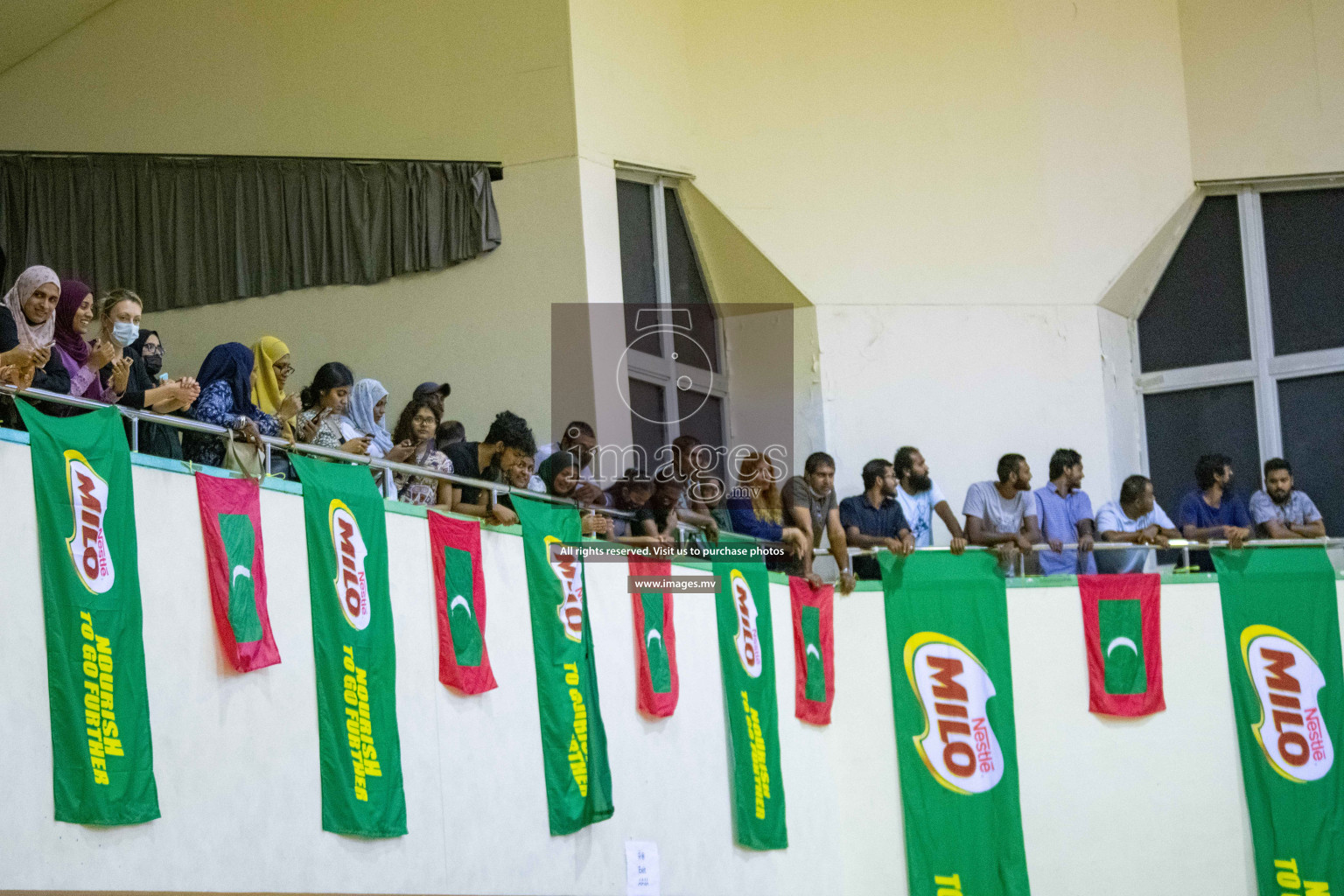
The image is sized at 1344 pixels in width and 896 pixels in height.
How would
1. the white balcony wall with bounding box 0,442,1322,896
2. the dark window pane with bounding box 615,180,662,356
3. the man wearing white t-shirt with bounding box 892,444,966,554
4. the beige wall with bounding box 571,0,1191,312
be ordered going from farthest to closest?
Answer: the beige wall with bounding box 571,0,1191,312 < the dark window pane with bounding box 615,180,662,356 < the man wearing white t-shirt with bounding box 892,444,966,554 < the white balcony wall with bounding box 0,442,1322,896

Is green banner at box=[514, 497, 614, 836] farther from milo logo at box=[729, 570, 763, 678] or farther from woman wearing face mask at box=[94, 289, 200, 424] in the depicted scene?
woman wearing face mask at box=[94, 289, 200, 424]

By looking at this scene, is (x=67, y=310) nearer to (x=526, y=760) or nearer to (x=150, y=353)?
(x=150, y=353)

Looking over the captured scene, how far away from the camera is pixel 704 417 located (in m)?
9.99

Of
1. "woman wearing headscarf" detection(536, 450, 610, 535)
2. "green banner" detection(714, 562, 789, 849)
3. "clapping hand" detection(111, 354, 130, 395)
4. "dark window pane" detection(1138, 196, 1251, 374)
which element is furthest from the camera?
"dark window pane" detection(1138, 196, 1251, 374)

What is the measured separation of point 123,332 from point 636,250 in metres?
4.87

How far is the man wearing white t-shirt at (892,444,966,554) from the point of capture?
9070mm

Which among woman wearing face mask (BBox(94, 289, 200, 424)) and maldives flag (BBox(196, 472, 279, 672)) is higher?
woman wearing face mask (BBox(94, 289, 200, 424))

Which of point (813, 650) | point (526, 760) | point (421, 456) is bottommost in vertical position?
point (526, 760)

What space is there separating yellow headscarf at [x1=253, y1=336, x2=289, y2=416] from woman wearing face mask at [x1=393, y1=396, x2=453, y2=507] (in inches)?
25.3

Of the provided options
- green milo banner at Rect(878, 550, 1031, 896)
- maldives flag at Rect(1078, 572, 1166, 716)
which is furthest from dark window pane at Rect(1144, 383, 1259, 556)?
green milo banner at Rect(878, 550, 1031, 896)

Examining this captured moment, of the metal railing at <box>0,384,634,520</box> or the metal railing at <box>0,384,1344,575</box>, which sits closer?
the metal railing at <box>0,384,634,520</box>

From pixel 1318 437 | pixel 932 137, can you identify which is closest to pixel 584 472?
pixel 932 137

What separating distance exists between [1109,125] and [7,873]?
28.2ft

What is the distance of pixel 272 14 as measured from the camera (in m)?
9.02
